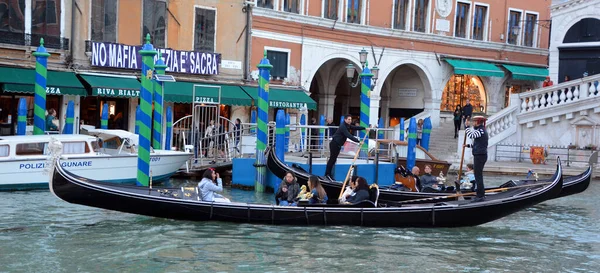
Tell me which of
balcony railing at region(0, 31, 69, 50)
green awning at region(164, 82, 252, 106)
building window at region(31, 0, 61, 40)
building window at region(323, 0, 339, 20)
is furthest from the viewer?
building window at region(323, 0, 339, 20)

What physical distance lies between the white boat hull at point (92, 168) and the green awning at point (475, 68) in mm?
10999

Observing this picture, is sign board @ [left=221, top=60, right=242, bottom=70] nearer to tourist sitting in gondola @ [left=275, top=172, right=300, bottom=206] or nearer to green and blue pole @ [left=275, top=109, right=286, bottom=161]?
green and blue pole @ [left=275, top=109, right=286, bottom=161]

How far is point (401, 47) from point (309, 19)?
3452mm

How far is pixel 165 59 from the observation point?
739 inches

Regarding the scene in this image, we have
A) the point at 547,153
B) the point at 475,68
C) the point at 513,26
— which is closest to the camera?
the point at 547,153

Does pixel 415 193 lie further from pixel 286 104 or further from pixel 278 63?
pixel 278 63

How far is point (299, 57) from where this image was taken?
69.4 ft

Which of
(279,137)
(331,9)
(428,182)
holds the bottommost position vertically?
(428,182)

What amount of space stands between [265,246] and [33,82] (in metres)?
8.89

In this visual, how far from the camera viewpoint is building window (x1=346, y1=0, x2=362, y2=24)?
2219 centimetres

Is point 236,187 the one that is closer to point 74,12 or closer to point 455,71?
point 74,12

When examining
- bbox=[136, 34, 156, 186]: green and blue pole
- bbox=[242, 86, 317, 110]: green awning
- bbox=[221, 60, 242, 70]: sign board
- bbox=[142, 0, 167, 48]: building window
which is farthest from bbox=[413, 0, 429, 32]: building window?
bbox=[136, 34, 156, 186]: green and blue pole

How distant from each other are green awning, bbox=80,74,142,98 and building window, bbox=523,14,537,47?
44.4ft

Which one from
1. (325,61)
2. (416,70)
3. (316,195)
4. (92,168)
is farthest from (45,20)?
(416,70)
